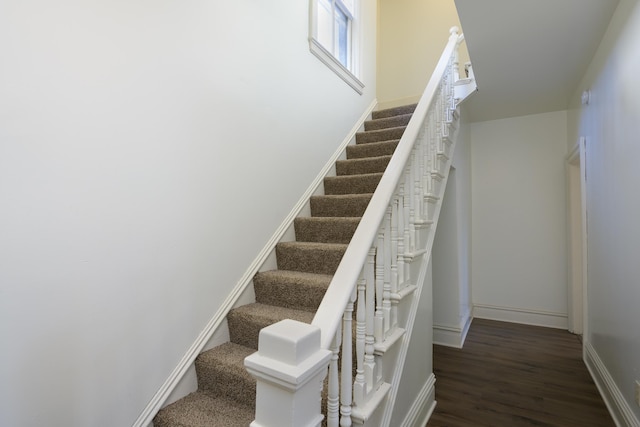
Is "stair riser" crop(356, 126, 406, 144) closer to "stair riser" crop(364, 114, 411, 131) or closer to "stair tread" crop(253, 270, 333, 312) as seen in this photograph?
"stair riser" crop(364, 114, 411, 131)

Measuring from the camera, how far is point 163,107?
158 centimetres

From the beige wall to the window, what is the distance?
999mm

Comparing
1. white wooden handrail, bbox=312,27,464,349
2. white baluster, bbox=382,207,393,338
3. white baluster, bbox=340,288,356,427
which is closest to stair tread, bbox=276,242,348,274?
white baluster, bbox=382,207,393,338

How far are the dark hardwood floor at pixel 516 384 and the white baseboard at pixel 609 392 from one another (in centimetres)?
5

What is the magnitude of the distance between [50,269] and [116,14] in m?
1.07

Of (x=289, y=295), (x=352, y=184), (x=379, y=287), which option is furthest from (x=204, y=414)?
(x=352, y=184)

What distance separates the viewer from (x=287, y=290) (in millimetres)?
1963

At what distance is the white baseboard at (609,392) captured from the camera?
1834mm

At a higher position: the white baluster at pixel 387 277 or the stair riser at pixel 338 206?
the stair riser at pixel 338 206

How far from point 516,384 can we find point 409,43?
4124mm

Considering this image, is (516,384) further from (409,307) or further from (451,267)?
(409,307)

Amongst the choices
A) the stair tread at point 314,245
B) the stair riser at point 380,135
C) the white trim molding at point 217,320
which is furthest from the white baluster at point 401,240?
the stair riser at point 380,135

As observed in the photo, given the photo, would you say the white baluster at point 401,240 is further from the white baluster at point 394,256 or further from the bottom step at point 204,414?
the bottom step at point 204,414

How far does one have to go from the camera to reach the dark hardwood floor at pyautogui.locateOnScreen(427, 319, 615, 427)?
2.05 meters
